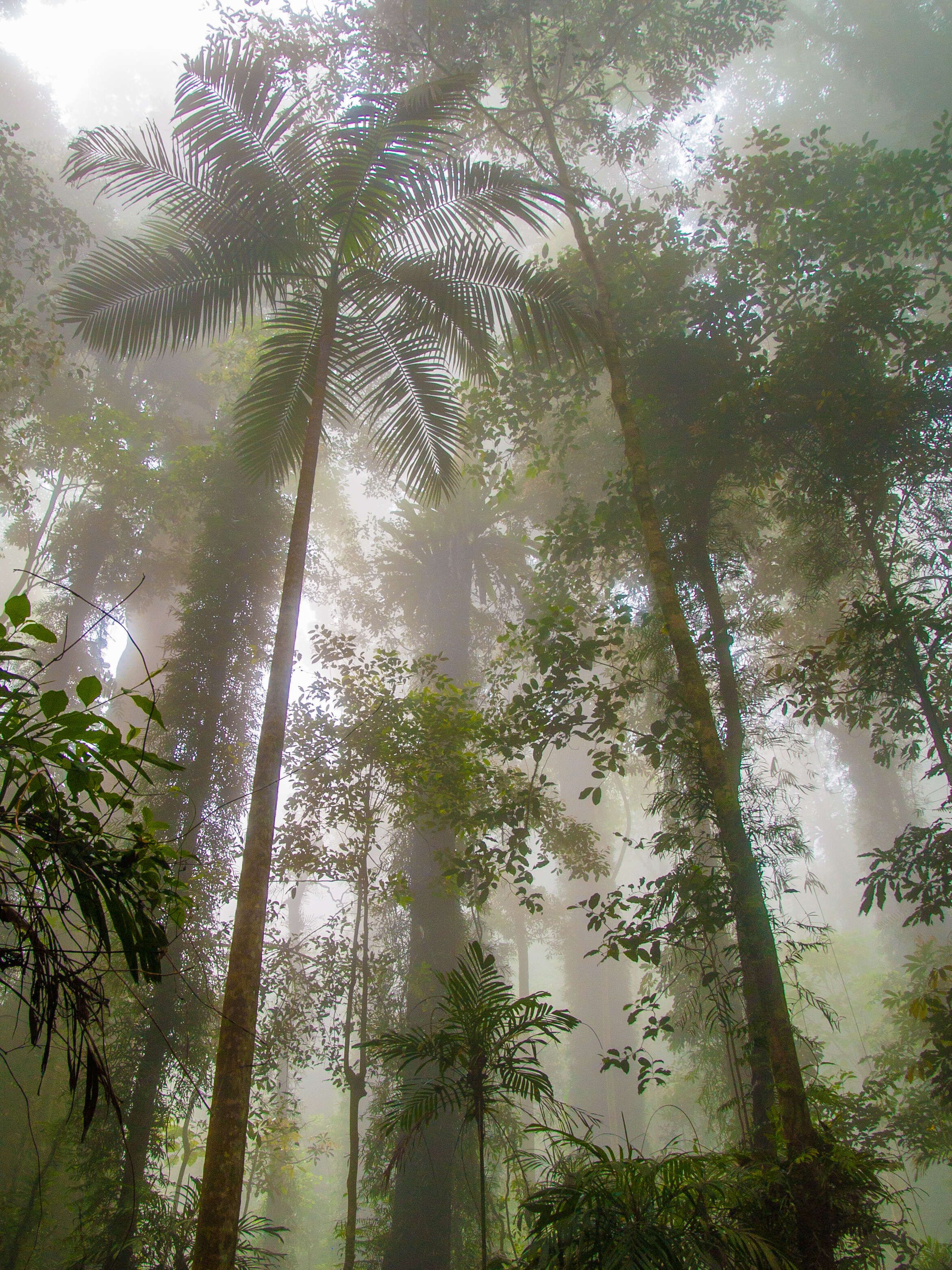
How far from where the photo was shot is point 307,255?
525 centimetres

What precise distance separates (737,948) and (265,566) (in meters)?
7.07

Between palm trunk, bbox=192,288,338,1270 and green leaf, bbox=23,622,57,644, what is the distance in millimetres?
1533

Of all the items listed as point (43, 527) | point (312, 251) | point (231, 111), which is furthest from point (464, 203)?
point (43, 527)

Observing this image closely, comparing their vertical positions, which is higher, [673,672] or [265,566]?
[265,566]

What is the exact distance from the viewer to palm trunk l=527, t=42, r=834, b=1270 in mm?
3344

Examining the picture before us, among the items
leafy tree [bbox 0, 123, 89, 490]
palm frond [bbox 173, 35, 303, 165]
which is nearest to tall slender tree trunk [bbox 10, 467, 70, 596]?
leafy tree [bbox 0, 123, 89, 490]

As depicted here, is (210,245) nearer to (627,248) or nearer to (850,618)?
(627,248)

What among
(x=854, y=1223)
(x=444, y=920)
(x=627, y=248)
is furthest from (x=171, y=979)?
(x=627, y=248)

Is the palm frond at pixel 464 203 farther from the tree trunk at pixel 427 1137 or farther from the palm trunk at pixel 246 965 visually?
the tree trunk at pixel 427 1137

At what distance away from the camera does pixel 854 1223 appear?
11.4 feet

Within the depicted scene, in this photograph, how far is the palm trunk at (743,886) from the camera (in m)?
3.34

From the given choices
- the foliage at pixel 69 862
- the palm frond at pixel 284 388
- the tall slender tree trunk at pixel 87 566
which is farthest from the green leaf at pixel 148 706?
the tall slender tree trunk at pixel 87 566

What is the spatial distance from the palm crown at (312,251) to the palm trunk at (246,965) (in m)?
1.12

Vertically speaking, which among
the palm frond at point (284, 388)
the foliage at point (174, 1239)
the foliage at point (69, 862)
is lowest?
the foliage at point (174, 1239)
